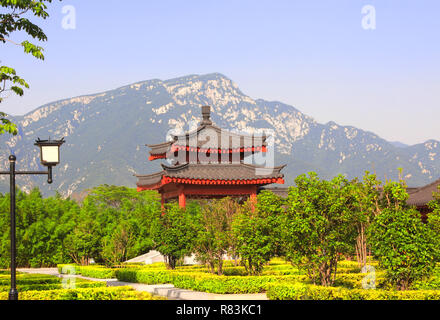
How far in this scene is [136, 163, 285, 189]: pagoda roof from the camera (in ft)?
111

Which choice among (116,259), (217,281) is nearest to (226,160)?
(116,259)

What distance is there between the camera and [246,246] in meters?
20.9

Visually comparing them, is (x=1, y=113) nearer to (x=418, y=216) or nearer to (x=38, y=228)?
(x=418, y=216)

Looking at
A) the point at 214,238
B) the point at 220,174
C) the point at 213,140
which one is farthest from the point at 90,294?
the point at 213,140

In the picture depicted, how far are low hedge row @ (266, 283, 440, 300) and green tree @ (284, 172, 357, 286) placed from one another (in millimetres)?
1047

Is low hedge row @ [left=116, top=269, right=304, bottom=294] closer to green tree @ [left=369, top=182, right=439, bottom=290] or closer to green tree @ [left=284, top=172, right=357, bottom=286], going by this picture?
green tree @ [left=284, top=172, right=357, bottom=286]

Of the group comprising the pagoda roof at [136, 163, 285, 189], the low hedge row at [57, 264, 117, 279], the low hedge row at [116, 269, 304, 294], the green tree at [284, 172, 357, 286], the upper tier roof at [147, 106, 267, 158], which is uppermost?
the upper tier roof at [147, 106, 267, 158]

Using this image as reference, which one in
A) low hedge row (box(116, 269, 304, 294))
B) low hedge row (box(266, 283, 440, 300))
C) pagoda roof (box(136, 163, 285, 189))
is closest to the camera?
low hedge row (box(266, 283, 440, 300))

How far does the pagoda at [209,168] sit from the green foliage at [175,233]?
809 centimetres

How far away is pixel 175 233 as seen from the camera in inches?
974

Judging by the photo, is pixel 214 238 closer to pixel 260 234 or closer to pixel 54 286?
pixel 260 234

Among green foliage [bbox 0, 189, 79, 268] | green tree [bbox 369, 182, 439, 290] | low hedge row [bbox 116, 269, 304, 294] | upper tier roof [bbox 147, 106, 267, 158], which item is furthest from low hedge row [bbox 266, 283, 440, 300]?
green foliage [bbox 0, 189, 79, 268]

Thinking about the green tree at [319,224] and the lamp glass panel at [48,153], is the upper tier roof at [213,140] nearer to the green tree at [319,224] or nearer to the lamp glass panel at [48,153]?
the green tree at [319,224]

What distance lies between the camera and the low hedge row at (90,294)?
15.3 meters
